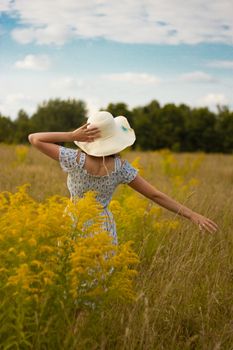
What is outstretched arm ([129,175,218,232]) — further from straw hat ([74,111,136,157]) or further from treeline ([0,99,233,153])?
treeline ([0,99,233,153])

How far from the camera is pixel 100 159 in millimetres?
3521

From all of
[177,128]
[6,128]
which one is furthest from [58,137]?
[6,128]

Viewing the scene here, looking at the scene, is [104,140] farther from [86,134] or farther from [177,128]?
[177,128]

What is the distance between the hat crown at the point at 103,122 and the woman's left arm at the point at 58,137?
45 mm

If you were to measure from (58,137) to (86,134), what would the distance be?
19cm

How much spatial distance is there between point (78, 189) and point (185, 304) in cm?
112

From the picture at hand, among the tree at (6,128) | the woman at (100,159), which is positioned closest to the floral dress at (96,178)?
the woman at (100,159)

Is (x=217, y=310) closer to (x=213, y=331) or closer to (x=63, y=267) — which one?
(x=213, y=331)

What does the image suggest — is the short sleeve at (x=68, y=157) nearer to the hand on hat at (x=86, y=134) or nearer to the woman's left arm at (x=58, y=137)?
the woman's left arm at (x=58, y=137)

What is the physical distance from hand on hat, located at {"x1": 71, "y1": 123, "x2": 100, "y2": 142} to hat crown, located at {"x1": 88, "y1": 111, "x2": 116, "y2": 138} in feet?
0.13

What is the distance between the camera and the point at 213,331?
128 inches

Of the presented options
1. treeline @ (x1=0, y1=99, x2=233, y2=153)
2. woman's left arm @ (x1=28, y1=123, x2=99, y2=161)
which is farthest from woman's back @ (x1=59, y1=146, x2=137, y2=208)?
treeline @ (x1=0, y1=99, x2=233, y2=153)

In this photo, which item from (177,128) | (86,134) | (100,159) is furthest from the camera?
(177,128)

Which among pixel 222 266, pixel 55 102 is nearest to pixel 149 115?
pixel 55 102
